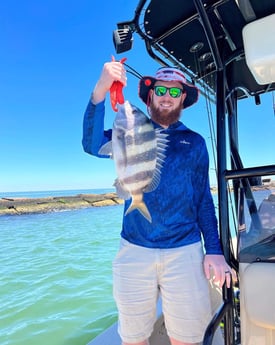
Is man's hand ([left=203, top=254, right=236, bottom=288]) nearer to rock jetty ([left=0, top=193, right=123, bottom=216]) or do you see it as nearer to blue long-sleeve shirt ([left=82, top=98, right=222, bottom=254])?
blue long-sleeve shirt ([left=82, top=98, right=222, bottom=254])

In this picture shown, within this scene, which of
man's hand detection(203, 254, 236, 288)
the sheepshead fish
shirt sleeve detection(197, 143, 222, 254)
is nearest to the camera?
the sheepshead fish

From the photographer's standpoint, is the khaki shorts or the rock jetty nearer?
the khaki shorts

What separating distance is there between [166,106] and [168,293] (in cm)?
98

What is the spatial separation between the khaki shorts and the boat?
0.39ft

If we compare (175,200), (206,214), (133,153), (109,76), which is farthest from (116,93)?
(206,214)

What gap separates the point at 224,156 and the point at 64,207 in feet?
87.2

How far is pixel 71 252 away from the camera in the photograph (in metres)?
8.59

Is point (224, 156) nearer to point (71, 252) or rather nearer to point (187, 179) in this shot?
point (187, 179)

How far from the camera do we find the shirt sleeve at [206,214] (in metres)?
1.51

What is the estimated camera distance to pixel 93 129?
4.82 ft

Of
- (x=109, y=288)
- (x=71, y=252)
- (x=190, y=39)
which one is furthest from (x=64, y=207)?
(x=190, y=39)

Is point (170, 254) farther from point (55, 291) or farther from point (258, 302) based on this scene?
point (55, 291)

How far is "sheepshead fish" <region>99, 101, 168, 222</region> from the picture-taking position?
1.27 metres

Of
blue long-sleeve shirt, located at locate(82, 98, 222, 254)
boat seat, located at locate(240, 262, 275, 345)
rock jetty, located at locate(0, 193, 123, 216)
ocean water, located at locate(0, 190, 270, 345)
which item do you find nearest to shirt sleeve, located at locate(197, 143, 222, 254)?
blue long-sleeve shirt, located at locate(82, 98, 222, 254)
